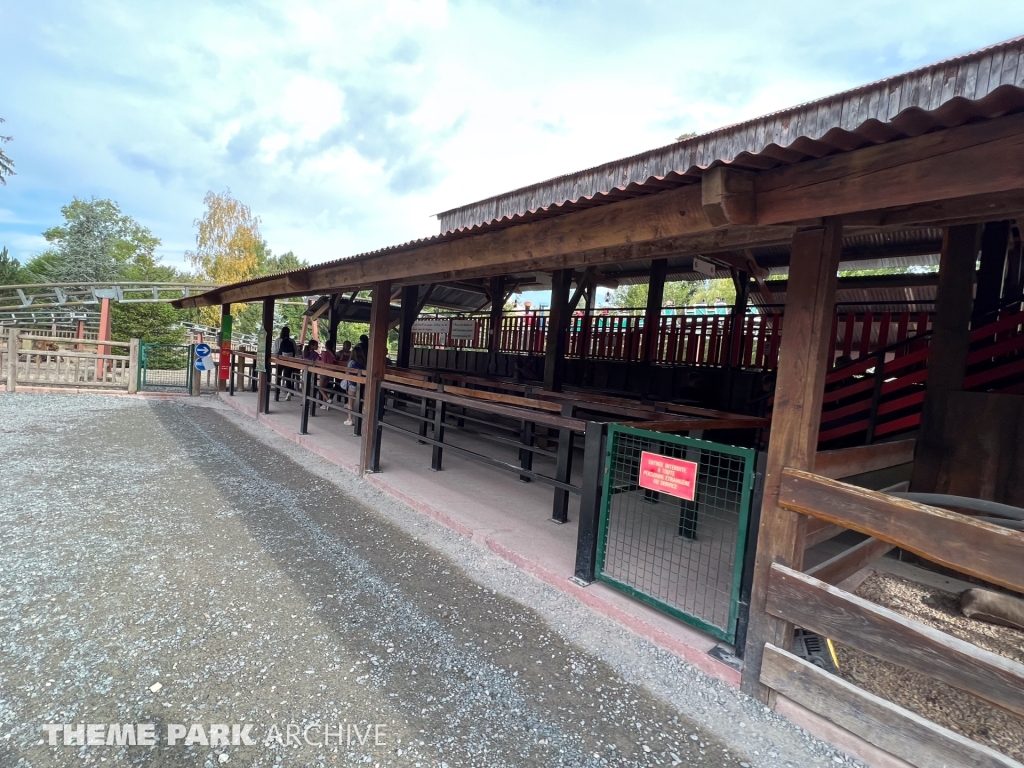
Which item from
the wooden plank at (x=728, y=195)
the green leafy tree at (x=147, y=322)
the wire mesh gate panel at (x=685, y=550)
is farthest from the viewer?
the green leafy tree at (x=147, y=322)

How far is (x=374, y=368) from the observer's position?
590 cm

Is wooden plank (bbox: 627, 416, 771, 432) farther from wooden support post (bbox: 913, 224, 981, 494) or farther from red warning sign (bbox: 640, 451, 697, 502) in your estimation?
wooden support post (bbox: 913, 224, 981, 494)

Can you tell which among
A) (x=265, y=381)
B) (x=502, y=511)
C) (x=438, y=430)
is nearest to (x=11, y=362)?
(x=265, y=381)

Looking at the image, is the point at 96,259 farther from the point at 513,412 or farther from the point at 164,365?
the point at 513,412

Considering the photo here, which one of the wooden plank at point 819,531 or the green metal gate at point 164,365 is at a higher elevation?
the wooden plank at point 819,531

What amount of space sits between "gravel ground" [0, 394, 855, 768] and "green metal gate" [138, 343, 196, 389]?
29.5ft

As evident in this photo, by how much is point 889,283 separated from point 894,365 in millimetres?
3802

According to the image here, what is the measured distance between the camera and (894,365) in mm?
4430

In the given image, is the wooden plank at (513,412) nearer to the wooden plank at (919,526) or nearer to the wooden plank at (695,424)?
the wooden plank at (695,424)

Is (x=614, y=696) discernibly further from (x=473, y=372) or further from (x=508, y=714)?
(x=473, y=372)

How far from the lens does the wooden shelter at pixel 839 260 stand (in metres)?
1.71

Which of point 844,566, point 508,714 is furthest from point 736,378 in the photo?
point 508,714

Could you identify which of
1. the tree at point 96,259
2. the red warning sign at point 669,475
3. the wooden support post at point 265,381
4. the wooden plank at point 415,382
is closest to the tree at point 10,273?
the tree at point 96,259

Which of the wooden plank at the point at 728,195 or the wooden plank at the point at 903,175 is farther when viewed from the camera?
the wooden plank at the point at 728,195
